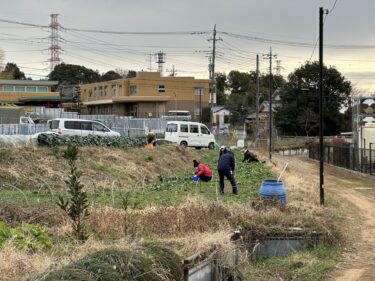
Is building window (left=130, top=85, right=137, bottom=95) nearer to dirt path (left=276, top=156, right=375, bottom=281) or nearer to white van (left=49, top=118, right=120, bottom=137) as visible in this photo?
white van (left=49, top=118, right=120, bottom=137)

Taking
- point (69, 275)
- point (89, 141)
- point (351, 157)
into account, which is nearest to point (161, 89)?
point (351, 157)

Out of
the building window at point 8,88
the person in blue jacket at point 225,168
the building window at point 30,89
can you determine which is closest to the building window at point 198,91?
the building window at point 30,89

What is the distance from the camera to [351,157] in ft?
112

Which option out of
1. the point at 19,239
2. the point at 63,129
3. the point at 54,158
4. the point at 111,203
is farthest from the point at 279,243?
the point at 63,129

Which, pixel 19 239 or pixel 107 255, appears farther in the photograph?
pixel 19 239

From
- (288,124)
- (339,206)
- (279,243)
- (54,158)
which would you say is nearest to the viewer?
(279,243)

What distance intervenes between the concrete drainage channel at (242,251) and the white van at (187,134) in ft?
97.4

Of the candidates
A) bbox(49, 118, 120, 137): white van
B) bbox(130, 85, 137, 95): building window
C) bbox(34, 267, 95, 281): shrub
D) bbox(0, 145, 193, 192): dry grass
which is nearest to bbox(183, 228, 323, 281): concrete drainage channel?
bbox(34, 267, 95, 281): shrub

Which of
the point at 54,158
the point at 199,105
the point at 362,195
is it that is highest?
the point at 199,105

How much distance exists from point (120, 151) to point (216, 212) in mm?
14072

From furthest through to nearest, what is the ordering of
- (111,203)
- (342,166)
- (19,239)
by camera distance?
(342,166)
(111,203)
(19,239)

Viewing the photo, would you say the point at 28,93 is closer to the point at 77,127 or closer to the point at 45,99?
the point at 45,99

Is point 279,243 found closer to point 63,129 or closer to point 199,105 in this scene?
point 63,129

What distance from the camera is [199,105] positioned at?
76.1 metres
